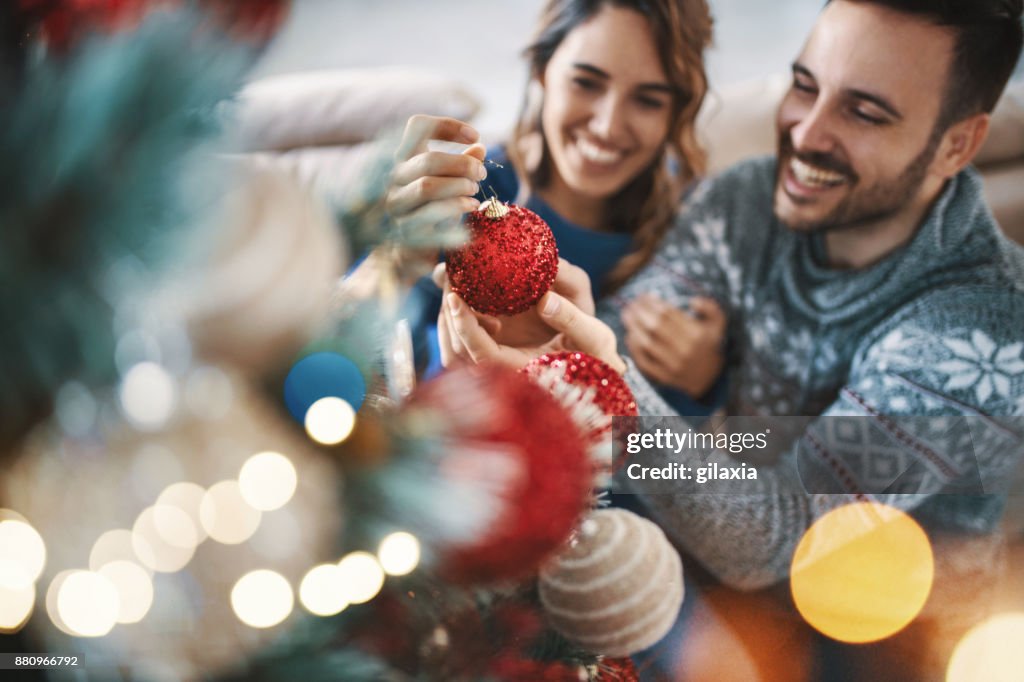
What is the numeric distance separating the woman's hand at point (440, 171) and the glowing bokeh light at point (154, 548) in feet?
0.84

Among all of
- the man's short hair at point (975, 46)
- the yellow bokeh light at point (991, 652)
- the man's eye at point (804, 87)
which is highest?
the man's short hair at point (975, 46)

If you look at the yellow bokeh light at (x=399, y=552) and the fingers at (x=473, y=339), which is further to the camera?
the fingers at (x=473, y=339)

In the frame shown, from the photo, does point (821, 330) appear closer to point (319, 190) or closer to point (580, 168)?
point (580, 168)

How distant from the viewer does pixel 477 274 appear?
1.80ft

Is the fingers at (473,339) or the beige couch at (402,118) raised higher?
the beige couch at (402,118)

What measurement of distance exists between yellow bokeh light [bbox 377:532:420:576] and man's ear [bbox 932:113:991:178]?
66cm

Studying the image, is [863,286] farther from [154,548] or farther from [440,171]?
[154,548]

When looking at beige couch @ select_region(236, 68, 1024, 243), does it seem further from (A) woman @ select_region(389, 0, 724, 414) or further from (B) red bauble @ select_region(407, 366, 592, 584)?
(B) red bauble @ select_region(407, 366, 592, 584)

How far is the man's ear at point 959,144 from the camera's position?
669 millimetres

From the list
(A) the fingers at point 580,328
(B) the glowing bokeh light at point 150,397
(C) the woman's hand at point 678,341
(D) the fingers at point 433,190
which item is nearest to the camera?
(B) the glowing bokeh light at point 150,397

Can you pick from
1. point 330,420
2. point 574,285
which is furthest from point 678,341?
point 330,420

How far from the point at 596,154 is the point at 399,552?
501 millimetres

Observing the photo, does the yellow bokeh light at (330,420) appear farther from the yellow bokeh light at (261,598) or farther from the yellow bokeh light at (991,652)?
the yellow bokeh light at (991,652)

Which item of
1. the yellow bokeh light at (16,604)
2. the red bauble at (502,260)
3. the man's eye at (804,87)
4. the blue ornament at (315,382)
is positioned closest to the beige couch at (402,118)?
the man's eye at (804,87)
